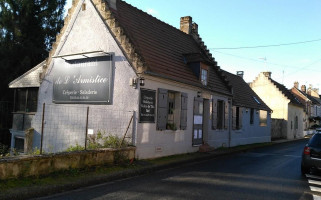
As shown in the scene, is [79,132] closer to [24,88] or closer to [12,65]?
[24,88]

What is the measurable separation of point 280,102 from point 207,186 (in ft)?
97.8

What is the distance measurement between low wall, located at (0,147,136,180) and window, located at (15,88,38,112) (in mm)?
8692

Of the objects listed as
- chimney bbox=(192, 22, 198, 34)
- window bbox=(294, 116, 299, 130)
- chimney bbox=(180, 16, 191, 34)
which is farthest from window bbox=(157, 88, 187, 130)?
window bbox=(294, 116, 299, 130)

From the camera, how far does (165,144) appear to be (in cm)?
1227

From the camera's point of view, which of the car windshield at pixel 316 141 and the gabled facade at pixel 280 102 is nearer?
the car windshield at pixel 316 141

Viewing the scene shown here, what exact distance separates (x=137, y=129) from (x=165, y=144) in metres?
2.07

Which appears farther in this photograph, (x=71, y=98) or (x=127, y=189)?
(x=71, y=98)

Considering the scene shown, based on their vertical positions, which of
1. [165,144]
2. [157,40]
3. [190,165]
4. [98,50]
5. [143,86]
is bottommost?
[190,165]

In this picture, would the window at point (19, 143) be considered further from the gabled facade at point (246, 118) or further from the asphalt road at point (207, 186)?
the gabled facade at point (246, 118)

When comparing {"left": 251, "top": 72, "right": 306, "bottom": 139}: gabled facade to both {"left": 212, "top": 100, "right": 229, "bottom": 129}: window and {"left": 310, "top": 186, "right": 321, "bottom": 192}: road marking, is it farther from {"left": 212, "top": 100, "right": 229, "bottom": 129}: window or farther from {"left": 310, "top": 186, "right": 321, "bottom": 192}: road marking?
{"left": 310, "top": 186, "right": 321, "bottom": 192}: road marking

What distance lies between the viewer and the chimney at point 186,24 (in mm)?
19781

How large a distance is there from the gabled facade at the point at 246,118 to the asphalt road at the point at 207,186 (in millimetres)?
9214

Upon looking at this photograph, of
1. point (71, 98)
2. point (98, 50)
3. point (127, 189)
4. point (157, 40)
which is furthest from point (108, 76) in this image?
point (127, 189)

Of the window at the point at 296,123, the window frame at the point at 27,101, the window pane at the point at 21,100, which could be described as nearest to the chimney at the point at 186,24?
the window frame at the point at 27,101
